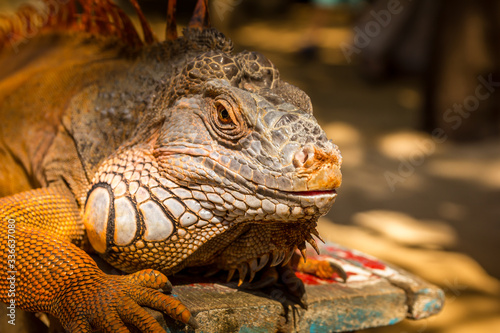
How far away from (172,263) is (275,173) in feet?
1.97

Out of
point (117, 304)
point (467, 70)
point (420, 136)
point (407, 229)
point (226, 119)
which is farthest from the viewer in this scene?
point (420, 136)

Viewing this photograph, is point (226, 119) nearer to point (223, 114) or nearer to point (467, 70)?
point (223, 114)

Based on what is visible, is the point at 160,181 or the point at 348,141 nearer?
the point at 160,181

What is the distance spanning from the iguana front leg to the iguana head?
0.47 feet

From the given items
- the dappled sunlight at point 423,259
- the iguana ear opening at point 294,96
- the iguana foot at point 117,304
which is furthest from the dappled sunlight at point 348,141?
the iguana foot at point 117,304

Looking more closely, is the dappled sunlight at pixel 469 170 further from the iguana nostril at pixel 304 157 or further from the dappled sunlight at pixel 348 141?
the iguana nostril at pixel 304 157

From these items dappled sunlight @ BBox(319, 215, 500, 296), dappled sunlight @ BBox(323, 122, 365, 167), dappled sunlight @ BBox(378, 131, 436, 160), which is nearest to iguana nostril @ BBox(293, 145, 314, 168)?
dappled sunlight @ BBox(319, 215, 500, 296)

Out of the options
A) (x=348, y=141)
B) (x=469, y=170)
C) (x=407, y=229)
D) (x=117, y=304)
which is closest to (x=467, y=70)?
(x=469, y=170)

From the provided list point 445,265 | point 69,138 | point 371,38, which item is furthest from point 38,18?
point 371,38

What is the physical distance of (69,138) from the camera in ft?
8.38

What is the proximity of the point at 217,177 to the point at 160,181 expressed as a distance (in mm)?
236

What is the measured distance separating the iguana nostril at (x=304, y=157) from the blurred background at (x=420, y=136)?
3.08 m

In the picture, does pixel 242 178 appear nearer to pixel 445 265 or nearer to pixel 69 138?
pixel 69 138

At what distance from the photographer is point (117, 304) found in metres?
1.93
